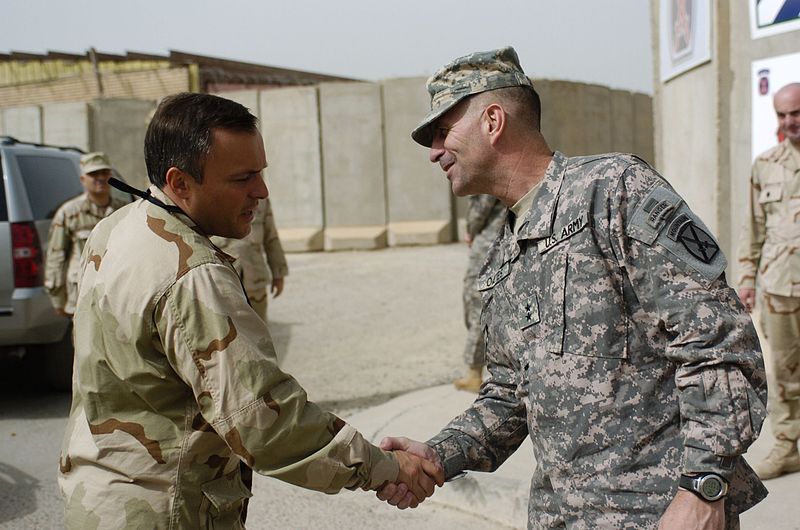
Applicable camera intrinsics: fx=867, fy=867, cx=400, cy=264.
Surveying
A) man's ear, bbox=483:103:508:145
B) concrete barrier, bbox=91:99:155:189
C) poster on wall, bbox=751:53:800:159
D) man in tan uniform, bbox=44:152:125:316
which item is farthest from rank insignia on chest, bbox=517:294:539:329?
concrete barrier, bbox=91:99:155:189

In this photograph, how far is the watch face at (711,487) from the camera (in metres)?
1.78

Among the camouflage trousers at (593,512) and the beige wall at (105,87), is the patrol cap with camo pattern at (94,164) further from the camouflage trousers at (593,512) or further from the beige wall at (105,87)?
the beige wall at (105,87)

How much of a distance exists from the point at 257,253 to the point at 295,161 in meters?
10.5

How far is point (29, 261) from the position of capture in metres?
6.49

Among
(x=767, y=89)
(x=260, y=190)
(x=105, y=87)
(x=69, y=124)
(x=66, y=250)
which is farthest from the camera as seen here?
(x=105, y=87)

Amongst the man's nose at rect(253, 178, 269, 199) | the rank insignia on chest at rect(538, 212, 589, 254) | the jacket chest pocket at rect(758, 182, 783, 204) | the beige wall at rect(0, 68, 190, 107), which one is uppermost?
the beige wall at rect(0, 68, 190, 107)

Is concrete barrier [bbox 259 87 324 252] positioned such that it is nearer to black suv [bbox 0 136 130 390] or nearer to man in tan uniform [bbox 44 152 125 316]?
black suv [bbox 0 136 130 390]

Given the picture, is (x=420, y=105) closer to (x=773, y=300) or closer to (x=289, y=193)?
(x=289, y=193)

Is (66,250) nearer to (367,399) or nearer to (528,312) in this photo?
(367,399)

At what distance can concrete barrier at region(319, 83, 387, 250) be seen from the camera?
53.1 ft

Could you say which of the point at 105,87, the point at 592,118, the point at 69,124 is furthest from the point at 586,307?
the point at 105,87

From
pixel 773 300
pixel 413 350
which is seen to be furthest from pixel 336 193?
pixel 773 300

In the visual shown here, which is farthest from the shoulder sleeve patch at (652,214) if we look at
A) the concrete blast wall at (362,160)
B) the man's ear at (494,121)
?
the concrete blast wall at (362,160)

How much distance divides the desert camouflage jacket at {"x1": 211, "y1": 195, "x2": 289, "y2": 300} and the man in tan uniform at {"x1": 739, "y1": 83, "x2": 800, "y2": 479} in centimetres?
318
